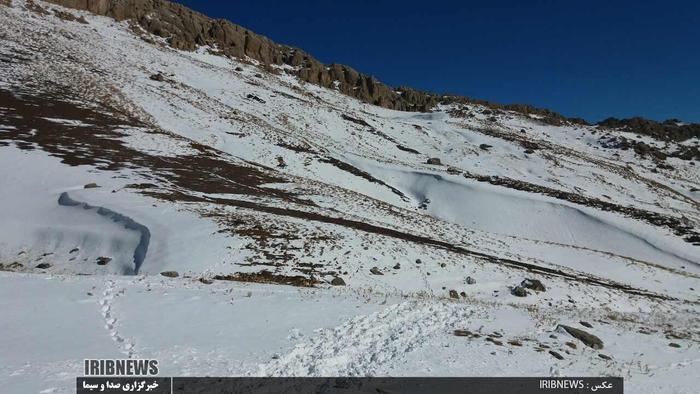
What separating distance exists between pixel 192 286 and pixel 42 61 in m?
43.6

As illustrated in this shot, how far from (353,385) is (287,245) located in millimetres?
11432

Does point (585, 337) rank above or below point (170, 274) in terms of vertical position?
above

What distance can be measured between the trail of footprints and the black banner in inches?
39.8

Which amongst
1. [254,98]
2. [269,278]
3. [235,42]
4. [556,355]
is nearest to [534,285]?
[556,355]

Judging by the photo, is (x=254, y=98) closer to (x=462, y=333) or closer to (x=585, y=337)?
(x=462, y=333)

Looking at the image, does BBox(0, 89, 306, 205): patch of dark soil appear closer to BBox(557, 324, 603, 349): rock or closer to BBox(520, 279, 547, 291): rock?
BBox(520, 279, 547, 291): rock

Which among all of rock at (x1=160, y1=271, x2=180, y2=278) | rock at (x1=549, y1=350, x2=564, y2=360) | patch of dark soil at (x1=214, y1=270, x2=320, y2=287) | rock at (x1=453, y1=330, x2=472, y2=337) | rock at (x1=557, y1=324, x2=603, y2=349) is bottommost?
rock at (x1=160, y1=271, x2=180, y2=278)

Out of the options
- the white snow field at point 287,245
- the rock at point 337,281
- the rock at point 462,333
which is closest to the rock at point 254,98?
the white snow field at point 287,245

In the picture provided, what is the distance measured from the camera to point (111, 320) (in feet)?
30.3

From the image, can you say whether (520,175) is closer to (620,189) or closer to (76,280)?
(620,189)

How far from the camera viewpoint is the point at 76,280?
1224cm

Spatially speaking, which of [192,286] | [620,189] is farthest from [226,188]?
[620,189]

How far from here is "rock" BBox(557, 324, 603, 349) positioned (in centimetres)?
1026

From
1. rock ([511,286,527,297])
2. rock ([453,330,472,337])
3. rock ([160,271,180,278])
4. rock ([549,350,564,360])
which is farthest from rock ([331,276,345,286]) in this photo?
rock ([549,350,564,360])
